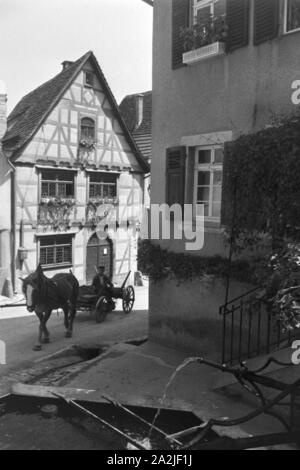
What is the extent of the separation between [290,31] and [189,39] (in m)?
1.94

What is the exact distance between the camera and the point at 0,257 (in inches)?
650

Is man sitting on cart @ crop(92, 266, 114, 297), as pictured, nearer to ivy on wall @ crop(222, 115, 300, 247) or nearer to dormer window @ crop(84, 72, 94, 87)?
ivy on wall @ crop(222, 115, 300, 247)

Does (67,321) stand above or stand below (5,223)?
below

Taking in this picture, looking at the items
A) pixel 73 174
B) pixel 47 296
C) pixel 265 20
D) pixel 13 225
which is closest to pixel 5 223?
pixel 13 225

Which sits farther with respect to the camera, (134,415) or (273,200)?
(134,415)

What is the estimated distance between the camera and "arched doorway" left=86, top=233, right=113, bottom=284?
767 inches

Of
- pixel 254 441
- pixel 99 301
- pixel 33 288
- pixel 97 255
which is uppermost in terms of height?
pixel 33 288

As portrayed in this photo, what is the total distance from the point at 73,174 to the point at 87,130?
76.8 inches

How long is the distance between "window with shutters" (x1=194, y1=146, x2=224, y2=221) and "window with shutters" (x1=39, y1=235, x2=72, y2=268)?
10.6 meters

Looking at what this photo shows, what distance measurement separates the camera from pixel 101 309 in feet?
39.0

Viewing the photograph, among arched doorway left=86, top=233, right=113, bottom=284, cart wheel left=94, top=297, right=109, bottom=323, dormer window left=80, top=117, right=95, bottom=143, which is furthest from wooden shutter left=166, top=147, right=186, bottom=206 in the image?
arched doorway left=86, top=233, right=113, bottom=284

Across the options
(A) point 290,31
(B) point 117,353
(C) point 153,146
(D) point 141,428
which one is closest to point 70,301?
(B) point 117,353

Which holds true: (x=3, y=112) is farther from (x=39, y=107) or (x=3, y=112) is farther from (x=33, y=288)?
(x=33, y=288)

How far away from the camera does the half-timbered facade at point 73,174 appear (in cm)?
1698
